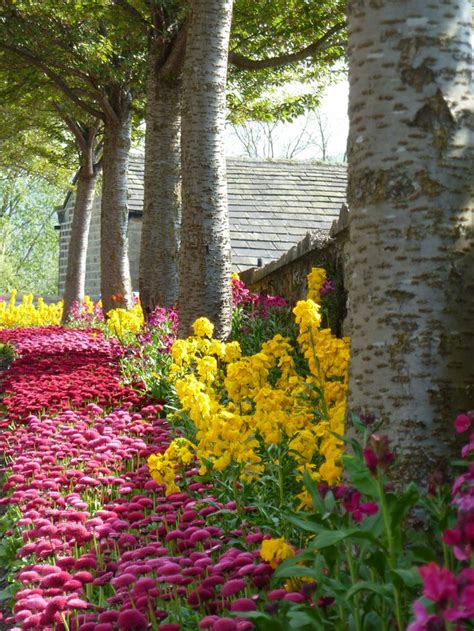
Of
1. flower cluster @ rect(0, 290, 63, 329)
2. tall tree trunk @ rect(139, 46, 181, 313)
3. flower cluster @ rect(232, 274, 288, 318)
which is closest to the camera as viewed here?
flower cluster @ rect(232, 274, 288, 318)

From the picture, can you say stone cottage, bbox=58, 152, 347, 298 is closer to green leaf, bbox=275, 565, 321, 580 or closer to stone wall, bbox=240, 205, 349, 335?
stone wall, bbox=240, 205, 349, 335

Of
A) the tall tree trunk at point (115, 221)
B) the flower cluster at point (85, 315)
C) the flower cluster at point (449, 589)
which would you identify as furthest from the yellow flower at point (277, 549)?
the flower cluster at point (85, 315)

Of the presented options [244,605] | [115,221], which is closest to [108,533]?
[244,605]

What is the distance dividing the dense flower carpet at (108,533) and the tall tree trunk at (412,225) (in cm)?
73

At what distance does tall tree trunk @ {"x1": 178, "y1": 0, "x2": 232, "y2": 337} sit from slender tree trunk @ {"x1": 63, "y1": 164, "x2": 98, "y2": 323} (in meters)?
11.0

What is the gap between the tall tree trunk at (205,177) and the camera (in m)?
7.77

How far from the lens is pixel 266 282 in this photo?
1097 cm

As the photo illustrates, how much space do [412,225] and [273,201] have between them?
54.8 ft

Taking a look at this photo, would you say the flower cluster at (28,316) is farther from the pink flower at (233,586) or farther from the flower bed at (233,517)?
the pink flower at (233,586)

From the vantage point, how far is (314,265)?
25.6 ft

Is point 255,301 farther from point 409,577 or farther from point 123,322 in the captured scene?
point 409,577

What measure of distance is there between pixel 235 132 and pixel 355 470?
138 feet

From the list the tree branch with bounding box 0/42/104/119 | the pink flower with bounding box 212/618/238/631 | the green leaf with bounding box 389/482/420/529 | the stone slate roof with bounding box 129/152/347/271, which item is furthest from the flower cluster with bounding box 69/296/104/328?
the green leaf with bounding box 389/482/420/529

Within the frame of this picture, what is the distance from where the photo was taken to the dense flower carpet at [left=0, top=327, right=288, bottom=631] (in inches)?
115
